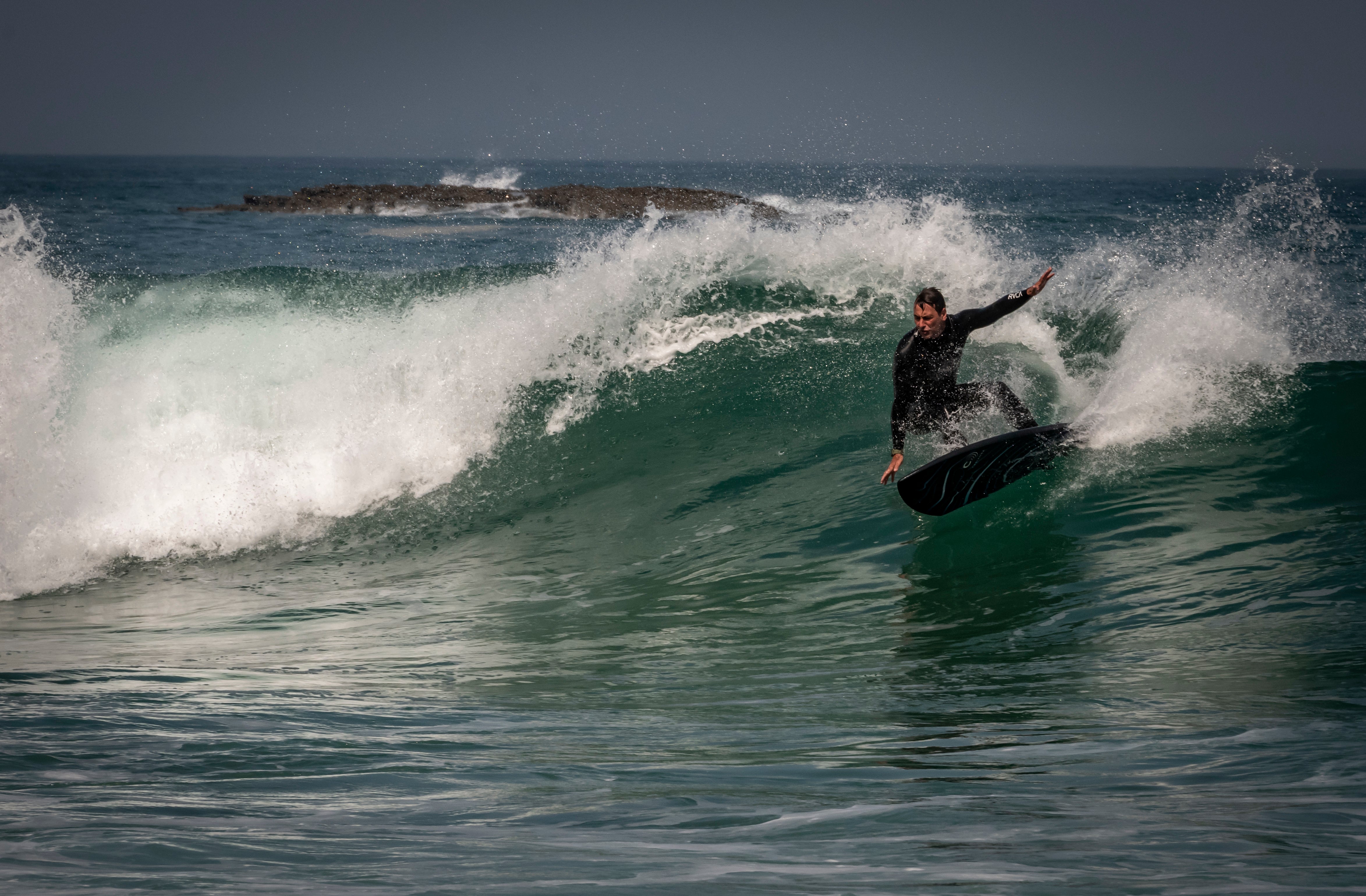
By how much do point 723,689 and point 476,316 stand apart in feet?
20.5

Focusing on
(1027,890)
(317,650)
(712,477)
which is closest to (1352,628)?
(1027,890)

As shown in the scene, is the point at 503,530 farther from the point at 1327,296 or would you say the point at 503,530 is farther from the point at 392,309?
the point at 1327,296

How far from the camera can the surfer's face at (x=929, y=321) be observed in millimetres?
6008

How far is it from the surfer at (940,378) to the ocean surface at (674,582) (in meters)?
0.33

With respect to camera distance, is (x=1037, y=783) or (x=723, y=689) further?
(x=723, y=689)

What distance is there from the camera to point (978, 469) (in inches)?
239

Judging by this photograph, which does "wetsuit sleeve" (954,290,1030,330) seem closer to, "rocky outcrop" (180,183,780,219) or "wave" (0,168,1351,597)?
"wave" (0,168,1351,597)

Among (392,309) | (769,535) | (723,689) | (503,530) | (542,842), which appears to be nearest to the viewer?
(542,842)

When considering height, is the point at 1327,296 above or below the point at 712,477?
above

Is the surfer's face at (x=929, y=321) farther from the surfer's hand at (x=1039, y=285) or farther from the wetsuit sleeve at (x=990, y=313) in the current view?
the surfer's hand at (x=1039, y=285)

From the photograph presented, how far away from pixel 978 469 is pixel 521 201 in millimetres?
38918

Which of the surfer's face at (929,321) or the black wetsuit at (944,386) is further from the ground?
the surfer's face at (929,321)

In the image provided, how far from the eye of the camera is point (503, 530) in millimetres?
7199

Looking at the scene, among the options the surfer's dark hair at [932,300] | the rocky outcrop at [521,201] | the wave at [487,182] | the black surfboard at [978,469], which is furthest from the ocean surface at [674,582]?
the wave at [487,182]
